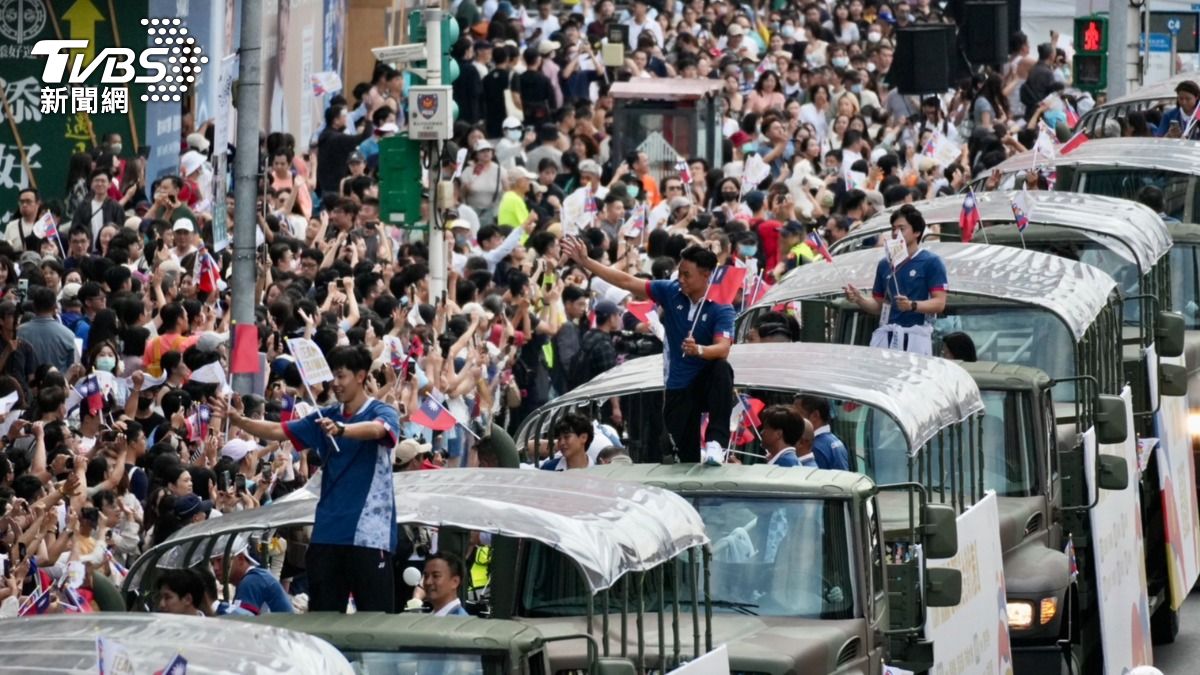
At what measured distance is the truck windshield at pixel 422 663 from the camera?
930cm

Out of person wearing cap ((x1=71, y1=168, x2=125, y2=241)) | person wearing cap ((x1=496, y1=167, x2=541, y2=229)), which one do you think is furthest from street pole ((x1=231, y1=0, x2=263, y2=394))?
person wearing cap ((x1=496, y1=167, x2=541, y2=229))

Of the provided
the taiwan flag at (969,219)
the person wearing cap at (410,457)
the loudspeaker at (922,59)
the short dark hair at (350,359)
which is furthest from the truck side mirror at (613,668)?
the loudspeaker at (922,59)

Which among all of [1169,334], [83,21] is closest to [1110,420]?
[1169,334]

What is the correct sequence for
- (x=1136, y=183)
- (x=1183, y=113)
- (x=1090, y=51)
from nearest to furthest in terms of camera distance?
(x=1136, y=183), (x=1183, y=113), (x=1090, y=51)

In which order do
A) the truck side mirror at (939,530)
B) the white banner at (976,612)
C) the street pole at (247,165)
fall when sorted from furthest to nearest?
the street pole at (247,165)
the white banner at (976,612)
the truck side mirror at (939,530)

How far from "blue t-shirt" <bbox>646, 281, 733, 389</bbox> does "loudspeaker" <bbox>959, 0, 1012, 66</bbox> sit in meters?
23.1

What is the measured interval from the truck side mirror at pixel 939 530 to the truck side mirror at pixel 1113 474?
11.7 feet

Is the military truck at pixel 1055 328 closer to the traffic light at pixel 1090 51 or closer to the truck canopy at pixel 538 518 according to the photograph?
the truck canopy at pixel 538 518

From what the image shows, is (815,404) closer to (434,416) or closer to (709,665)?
(434,416)

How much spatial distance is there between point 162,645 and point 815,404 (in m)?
6.55

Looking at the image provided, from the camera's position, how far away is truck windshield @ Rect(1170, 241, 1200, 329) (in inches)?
835

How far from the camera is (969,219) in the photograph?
1962 centimetres

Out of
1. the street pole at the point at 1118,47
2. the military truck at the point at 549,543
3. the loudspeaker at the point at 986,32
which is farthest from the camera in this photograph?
the loudspeaker at the point at 986,32

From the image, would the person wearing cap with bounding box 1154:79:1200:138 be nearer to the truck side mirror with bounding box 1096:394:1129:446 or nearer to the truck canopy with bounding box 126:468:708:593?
the truck side mirror with bounding box 1096:394:1129:446
